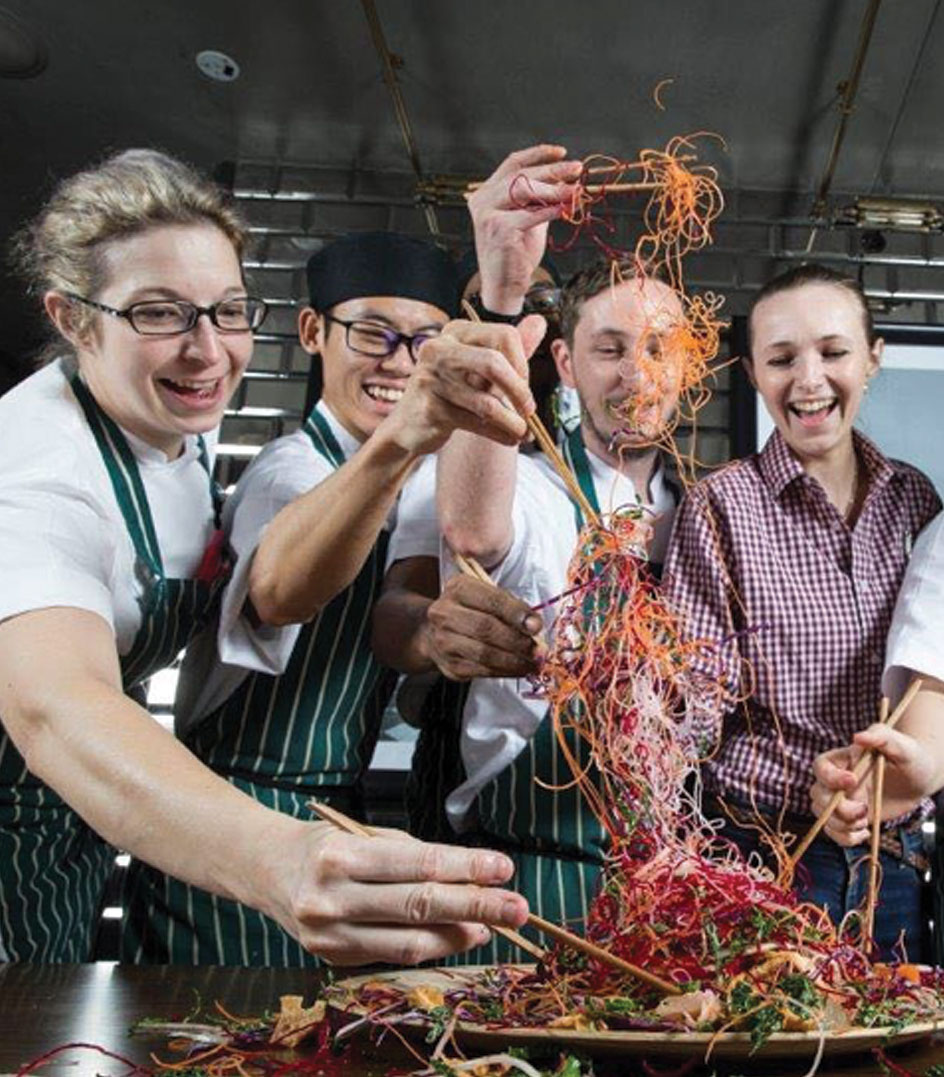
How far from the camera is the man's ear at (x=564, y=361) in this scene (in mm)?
1824

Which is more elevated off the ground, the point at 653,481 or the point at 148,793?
the point at 653,481

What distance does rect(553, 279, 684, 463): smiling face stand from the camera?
5.23 feet

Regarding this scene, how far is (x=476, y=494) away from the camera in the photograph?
1.42 metres

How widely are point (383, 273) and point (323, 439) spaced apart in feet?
1.01

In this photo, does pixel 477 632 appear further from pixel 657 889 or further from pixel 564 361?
pixel 564 361

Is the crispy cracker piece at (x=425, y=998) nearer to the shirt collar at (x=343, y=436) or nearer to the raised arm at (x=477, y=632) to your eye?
the raised arm at (x=477, y=632)

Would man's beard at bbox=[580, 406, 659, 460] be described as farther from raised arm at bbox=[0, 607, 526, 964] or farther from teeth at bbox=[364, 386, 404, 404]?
raised arm at bbox=[0, 607, 526, 964]

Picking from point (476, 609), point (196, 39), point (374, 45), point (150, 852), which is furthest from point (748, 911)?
point (196, 39)

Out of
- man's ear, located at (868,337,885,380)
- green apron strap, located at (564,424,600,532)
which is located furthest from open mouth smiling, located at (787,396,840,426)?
green apron strap, located at (564,424,600,532)

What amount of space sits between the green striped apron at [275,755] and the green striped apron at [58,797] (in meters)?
0.10

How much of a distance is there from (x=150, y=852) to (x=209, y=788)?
0.07m

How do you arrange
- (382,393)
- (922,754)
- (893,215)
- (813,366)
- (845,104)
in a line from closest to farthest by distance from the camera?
(922,754)
(382,393)
(813,366)
(845,104)
(893,215)

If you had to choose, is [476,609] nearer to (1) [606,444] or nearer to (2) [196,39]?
(1) [606,444]

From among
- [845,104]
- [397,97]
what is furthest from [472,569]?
[845,104]
